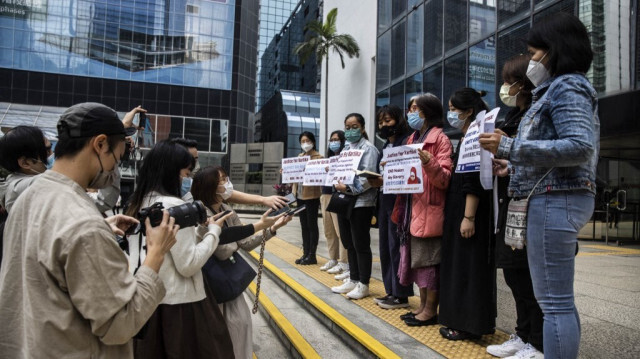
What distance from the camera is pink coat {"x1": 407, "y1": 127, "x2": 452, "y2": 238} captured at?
11.0 ft

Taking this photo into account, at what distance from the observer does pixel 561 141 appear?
1991 millimetres

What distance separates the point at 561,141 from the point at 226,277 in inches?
75.8

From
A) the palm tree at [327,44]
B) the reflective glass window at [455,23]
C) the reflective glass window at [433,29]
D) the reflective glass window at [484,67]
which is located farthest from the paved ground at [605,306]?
the palm tree at [327,44]

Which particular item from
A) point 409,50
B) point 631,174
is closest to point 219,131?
point 409,50

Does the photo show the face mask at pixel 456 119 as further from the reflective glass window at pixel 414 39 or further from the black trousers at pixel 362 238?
the reflective glass window at pixel 414 39

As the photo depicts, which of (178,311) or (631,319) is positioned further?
(631,319)

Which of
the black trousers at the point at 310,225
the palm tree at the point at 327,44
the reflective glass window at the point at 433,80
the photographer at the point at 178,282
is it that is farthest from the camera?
the palm tree at the point at 327,44

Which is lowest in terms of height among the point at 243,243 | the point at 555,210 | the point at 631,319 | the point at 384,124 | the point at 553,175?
the point at 631,319

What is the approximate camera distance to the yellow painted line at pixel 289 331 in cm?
332

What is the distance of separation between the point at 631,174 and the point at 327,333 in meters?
11.2

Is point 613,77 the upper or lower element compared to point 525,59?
upper

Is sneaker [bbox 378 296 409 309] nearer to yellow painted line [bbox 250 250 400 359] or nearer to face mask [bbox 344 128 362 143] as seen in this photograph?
yellow painted line [bbox 250 250 400 359]

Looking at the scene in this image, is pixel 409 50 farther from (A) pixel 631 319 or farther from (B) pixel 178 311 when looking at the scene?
(B) pixel 178 311

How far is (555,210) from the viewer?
207 centimetres
